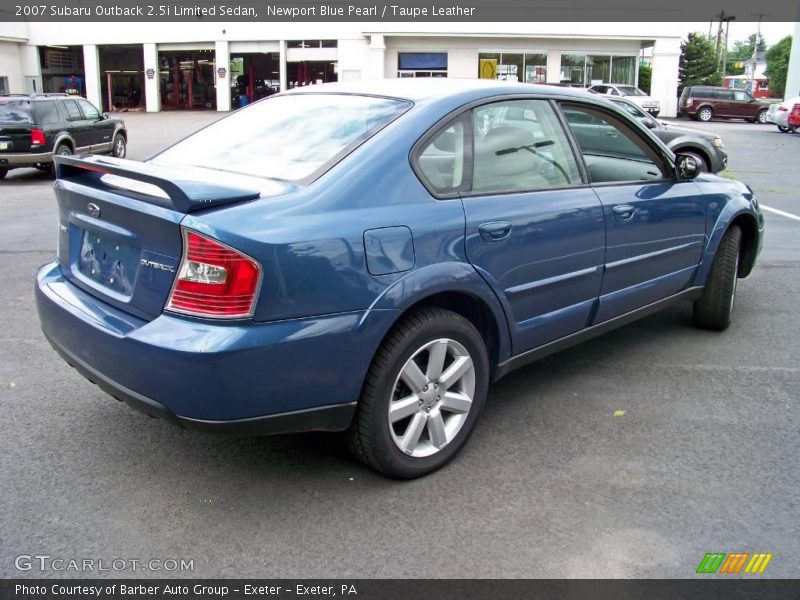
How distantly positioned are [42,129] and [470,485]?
1374 centimetres

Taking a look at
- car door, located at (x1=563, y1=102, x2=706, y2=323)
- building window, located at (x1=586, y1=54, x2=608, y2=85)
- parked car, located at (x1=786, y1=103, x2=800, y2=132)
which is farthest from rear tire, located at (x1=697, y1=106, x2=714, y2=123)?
car door, located at (x1=563, y1=102, x2=706, y2=323)

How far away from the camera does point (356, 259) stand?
9.86 feet

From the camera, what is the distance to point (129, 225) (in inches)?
122

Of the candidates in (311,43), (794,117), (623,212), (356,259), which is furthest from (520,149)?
(311,43)

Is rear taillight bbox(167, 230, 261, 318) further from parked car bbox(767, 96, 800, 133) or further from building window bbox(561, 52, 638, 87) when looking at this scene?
building window bbox(561, 52, 638, 87)

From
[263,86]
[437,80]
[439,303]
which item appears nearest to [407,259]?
[439,303]

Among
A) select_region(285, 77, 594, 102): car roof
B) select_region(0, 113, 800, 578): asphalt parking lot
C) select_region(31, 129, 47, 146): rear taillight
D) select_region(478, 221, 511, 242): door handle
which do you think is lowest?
select_region(0, 113, 800, 578): asphalt parking lot

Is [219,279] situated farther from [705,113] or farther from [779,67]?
[779,67]

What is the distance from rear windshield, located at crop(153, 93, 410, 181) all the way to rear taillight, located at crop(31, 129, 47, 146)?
11795mm

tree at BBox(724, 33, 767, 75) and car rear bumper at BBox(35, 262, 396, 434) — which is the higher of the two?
tree at BBox(724, 33, 767, 75)

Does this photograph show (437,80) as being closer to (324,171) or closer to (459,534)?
(324,171)

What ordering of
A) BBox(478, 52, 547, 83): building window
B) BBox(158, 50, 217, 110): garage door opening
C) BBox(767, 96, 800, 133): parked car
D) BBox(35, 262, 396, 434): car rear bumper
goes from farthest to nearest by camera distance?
BBox(158, 50, 217, 110): garage door opening, BBox(478, 52, 547, 83): building window, BBox(767, 96, 800, 133): parked car, BBox(35, 262, 396, 434): car rear bumper

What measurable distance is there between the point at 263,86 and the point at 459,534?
44.0m

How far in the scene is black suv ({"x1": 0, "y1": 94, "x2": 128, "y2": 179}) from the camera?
1430 cm
